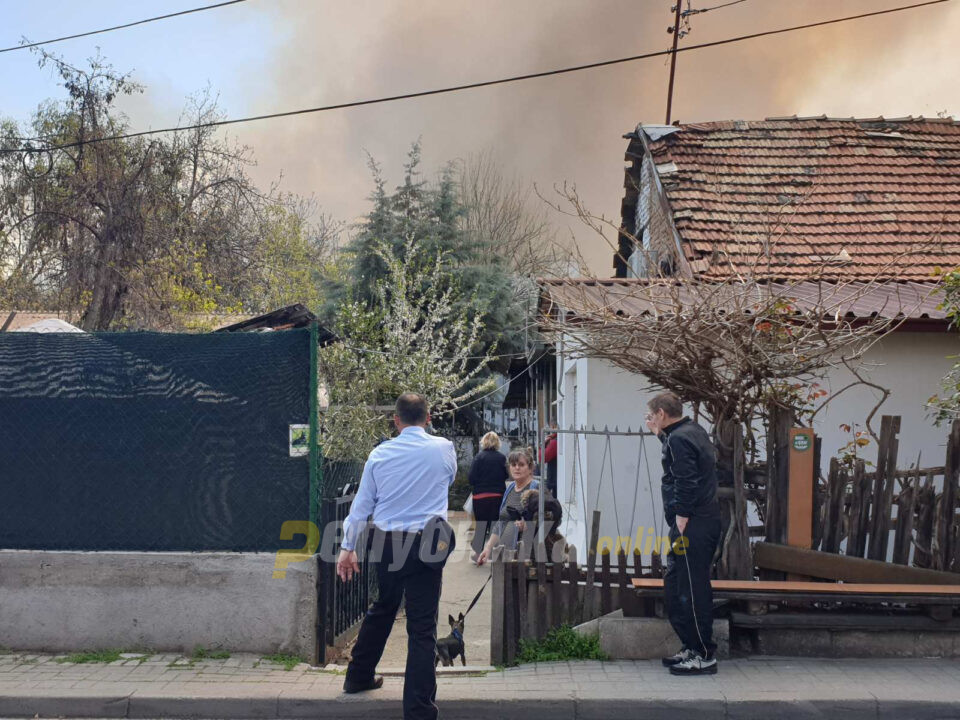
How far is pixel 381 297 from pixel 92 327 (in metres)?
6.33

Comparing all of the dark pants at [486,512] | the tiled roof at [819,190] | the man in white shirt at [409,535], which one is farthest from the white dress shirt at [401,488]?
the tiled roof at [819,190]

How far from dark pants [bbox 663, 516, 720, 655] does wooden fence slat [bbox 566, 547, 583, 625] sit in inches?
29.1

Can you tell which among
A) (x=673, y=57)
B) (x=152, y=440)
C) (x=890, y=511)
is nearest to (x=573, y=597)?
(x=890, y=511)

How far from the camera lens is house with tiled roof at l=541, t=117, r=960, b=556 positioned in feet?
31.6

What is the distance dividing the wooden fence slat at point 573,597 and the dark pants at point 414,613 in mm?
1394

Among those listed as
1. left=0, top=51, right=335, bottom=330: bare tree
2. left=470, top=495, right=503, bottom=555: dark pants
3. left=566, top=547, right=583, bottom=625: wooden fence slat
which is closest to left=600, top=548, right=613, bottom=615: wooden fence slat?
A: left=566, top=547, right=583, bottom=625: wooden fence slat

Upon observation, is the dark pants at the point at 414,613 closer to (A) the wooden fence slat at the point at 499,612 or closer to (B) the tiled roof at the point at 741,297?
(A) the wooden fence slat at the point at 499,612

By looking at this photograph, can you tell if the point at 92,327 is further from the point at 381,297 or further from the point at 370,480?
the point at 370,480

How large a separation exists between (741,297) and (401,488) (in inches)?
123

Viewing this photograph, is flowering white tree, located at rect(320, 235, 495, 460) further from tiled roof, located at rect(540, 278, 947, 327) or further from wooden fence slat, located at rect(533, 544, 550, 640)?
wooden fence slat, located at rect(533, 544, 550, 640)

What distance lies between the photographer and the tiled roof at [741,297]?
6816mm

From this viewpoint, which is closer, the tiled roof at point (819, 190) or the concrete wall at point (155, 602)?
the concrete wall at point (155, 602)

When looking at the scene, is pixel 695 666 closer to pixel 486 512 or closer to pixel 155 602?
pixel 155 602

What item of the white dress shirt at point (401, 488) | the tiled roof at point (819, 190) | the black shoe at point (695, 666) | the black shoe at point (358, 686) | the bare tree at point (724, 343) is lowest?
the black shoe at point (358, 686)
